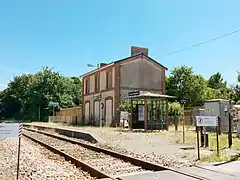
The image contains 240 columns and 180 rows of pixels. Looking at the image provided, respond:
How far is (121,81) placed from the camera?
114 ft

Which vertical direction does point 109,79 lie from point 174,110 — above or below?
above

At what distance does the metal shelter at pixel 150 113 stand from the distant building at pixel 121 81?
248 inches

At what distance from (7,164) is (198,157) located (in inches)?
250

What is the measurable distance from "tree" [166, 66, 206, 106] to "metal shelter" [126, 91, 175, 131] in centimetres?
2391

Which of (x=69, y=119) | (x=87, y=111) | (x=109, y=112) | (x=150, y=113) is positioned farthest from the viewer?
(x=69, y=119)

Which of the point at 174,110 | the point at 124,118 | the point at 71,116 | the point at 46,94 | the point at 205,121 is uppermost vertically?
the point at 46,94

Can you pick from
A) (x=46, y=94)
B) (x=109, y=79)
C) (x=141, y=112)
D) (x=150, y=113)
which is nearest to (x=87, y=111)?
(x=109, y=79)

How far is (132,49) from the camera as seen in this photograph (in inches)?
1534

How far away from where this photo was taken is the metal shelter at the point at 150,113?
2541cm

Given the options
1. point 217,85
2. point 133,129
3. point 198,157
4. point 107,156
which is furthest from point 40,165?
point 217,85

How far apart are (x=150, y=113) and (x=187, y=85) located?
2641 centimetres

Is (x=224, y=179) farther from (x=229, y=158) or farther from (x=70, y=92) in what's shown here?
(x=70, y=92)

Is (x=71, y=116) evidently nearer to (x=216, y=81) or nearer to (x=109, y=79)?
(x=109, y=79)

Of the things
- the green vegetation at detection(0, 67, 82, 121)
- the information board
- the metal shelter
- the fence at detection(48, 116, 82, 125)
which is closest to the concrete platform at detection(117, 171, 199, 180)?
the metal shelter
